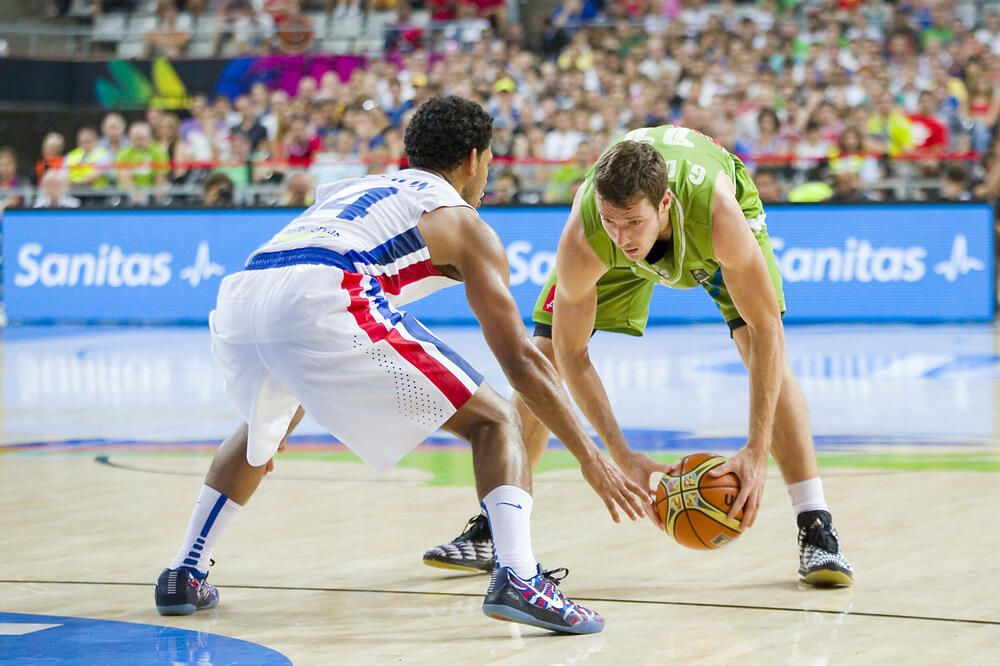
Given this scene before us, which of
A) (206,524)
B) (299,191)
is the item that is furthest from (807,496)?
(299,191)


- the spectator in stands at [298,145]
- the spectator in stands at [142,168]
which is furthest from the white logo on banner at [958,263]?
the spectator in stands at [142,168]

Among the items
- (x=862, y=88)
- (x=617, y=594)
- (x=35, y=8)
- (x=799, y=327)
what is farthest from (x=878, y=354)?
(x=35, y=8)

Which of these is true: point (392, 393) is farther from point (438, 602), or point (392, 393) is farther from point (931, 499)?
point (931, 499)

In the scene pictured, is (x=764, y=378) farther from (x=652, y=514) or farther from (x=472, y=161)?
(x=472, y=161)

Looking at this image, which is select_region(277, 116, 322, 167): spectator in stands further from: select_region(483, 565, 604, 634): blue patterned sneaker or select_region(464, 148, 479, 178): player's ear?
select_region(483, 565, 604, 634): blue patterned sneaker

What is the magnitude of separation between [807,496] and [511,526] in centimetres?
138

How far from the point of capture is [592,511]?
6.40 meters

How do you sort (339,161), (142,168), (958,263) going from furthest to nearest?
1. (142,168)
2. (339,161)
3. (958,263)

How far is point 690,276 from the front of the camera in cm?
517

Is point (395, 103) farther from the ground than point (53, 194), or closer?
farther from the ground

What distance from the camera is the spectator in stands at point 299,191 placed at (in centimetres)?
1648

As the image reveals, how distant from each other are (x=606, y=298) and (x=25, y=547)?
2530 millimetres

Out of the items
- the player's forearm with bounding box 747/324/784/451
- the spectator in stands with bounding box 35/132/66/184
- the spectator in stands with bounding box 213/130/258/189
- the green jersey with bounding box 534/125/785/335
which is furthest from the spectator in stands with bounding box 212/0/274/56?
the player's forearm with bounding box 747/324/784/451

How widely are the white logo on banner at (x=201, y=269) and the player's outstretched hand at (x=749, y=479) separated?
39.8 ft
